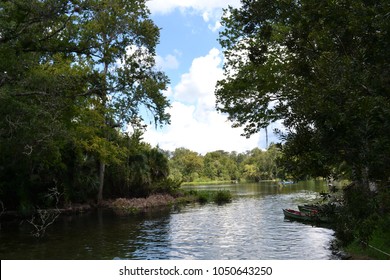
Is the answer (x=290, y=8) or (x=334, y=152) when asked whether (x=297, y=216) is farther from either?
(x=334, y=152)

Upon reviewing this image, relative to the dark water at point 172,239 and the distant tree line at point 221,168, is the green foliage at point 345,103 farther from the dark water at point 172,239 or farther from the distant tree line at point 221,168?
the distant tree line at point 221,168

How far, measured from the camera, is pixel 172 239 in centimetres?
1945

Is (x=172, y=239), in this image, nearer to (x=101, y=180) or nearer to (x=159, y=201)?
(x=101, y=180)

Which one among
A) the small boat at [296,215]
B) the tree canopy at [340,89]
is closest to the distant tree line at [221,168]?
the small boat at [296,215]

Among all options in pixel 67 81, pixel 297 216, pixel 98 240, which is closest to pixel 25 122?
pixel 67 81

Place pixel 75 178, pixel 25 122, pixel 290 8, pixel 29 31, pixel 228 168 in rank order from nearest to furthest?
1. pixel 290 8
2. pixel 25 122
3. pixel 29 31
4. pixel 75 178
5. pixel 228 168

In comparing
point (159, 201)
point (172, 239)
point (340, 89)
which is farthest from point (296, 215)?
point (340, 89)

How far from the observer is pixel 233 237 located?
781 inches

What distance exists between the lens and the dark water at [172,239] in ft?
51.4

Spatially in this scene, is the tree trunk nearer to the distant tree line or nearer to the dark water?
the dark water

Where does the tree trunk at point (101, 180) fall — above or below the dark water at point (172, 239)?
above

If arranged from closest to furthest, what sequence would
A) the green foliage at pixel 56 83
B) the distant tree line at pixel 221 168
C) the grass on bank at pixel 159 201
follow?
the green foliage at pixel 56 83
the grass on bank at pixel 159 201
the distant tree line at pixel 221 168

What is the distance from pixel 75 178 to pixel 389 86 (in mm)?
30184

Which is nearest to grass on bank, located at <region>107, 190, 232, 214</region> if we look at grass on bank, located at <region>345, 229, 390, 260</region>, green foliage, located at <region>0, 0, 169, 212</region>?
green foliage, located at <region>0, 0, 169, 212</region>
